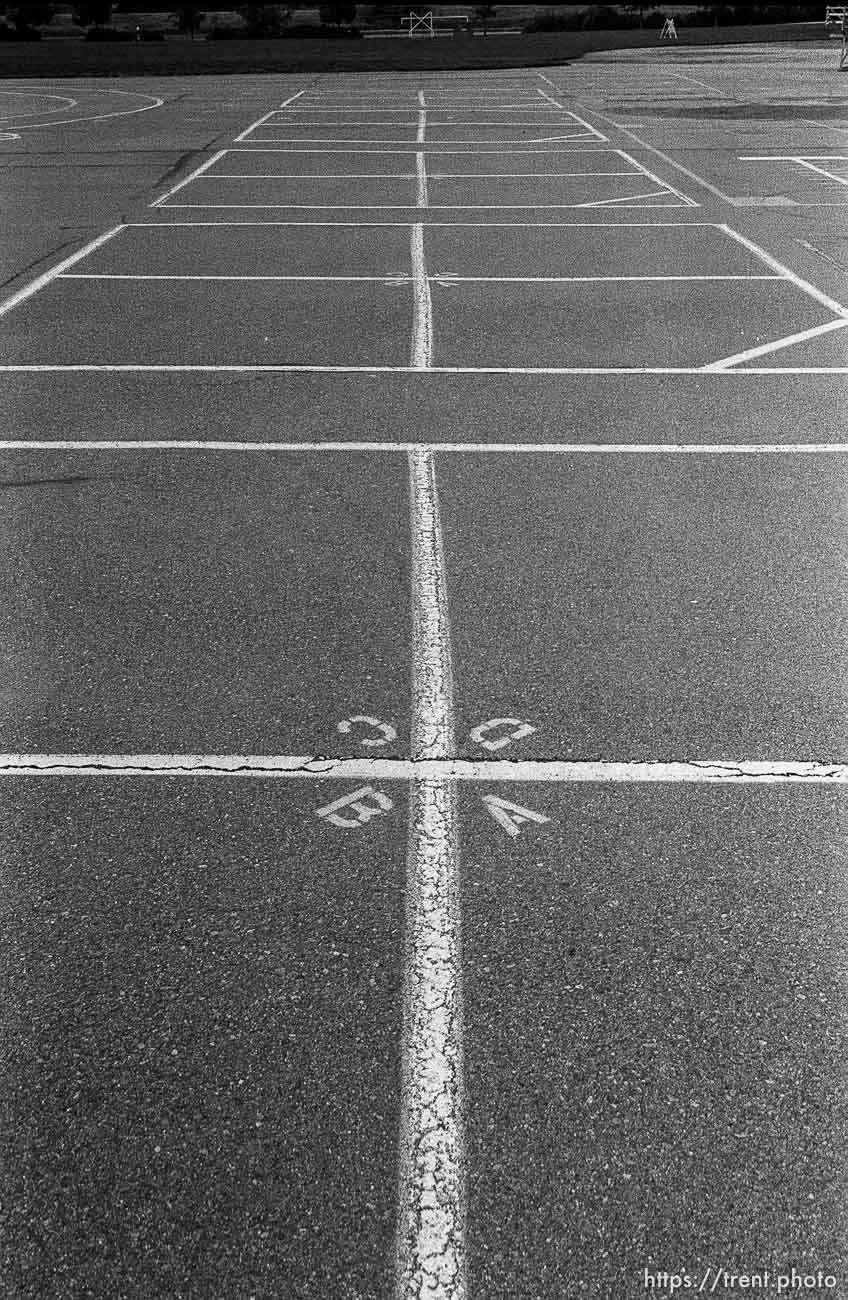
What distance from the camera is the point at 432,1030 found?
12.2 ft

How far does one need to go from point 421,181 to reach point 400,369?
445 inches

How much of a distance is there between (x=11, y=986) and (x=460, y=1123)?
1365mm

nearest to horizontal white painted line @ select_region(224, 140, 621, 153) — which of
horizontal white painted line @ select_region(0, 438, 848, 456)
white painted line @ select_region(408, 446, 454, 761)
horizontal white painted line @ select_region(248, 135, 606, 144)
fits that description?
horizontal white painted line @ select_region(248, 135, 606, 144)

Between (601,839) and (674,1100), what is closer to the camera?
(674,1100)

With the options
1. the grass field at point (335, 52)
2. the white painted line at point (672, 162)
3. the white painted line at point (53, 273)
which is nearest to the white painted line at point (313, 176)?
the white painted line at point (672, 162)

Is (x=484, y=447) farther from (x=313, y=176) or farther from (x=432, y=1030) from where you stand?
(x=313, y=176)

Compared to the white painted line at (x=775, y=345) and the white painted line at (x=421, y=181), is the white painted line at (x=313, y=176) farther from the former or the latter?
the white painted line at (x=775, y=345)

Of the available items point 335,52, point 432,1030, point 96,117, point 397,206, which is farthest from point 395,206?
point 335,52

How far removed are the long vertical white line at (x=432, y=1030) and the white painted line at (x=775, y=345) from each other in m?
5.26

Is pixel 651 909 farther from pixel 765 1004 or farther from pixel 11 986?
pixel 11 986

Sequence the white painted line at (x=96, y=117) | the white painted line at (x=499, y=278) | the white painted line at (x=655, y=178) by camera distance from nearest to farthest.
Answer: the white painted line at (x=499, y=278) < the white painted line at (x=655, y=178) < the white painted line at (x=96, y=117)

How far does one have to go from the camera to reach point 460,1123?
11.2 ft

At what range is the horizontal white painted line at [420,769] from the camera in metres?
4.85

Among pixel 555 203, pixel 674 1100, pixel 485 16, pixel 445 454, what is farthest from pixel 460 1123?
pixel 485 16
